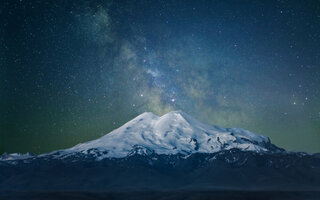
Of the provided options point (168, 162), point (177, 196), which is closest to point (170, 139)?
point (168, 162)

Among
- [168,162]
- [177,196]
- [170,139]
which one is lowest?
[177,196]

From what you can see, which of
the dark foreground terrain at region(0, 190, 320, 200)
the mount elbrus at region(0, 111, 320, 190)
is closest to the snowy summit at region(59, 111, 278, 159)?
the mount elbrus at region(0, 111, 320, 190)

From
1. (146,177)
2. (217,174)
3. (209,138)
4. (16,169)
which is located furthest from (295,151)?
(16,169)

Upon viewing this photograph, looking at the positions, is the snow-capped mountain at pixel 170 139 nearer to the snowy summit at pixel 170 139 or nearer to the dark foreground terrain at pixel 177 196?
the snowy summit at pixel 170 139

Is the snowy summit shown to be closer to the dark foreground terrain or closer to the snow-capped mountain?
the snow-capped mountain

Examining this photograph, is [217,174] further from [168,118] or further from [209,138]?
[168,118]

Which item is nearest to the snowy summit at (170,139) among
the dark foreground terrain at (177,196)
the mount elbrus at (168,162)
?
the mount elbrus at (168,162)

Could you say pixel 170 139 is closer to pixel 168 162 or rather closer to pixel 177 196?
pixel 168 162

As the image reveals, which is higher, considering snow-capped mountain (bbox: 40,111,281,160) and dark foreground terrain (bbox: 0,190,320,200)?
snow-capped mountain (bbox: 40,111,281,160)
